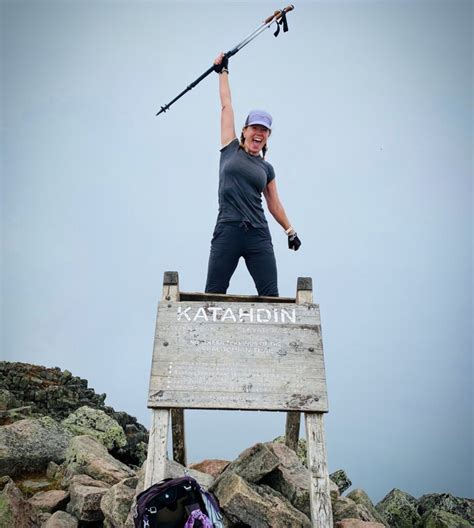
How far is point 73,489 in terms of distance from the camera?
6.27 m

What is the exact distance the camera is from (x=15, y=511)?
5.53 metres

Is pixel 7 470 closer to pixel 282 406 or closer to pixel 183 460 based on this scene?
pixel 183 460

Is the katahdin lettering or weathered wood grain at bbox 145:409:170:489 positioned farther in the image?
the katahdin lettering

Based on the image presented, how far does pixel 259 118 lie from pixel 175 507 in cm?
447

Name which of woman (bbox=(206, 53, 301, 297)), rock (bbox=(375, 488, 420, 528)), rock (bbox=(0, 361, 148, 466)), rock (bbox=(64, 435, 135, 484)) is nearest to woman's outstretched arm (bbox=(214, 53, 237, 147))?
woman (bbox=(206, 53, 301, 297))

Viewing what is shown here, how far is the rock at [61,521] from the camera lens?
5.46 meters

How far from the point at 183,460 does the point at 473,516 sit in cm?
979

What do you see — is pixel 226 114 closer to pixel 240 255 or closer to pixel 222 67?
pixel 222 67

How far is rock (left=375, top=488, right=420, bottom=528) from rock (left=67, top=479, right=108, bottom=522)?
321 inches

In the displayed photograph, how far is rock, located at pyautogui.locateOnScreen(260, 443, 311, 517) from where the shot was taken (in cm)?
564

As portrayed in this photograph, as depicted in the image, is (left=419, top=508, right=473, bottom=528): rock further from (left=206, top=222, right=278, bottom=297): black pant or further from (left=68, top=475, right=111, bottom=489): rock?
(left=206, top=222, right=278, bottom=297): black pant

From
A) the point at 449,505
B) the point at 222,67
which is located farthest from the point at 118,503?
the point at 449,505

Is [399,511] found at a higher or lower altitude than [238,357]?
lower

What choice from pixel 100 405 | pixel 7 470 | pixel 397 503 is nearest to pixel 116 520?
pixel 7 470
